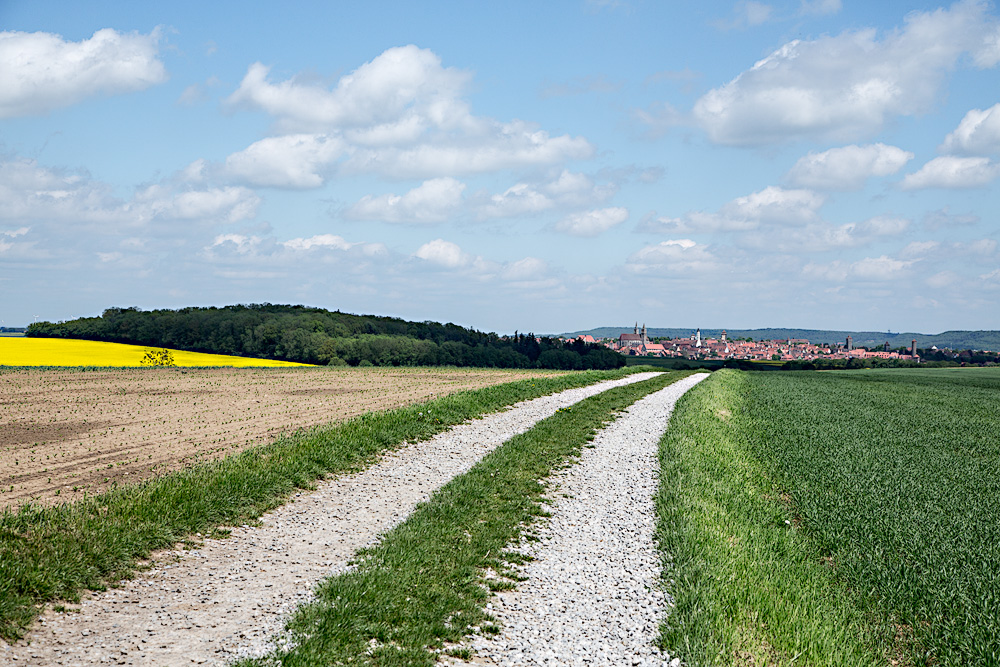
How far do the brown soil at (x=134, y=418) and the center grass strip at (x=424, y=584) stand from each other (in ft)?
25.2

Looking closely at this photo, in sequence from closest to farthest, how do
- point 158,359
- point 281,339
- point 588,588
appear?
point 588,588 → point 158,359 → point 281,339

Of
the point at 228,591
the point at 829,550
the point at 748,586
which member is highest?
the point at 228,591

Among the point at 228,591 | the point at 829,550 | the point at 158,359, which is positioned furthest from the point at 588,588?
the point at 158,359

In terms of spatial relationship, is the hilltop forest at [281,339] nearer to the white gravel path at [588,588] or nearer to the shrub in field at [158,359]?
the shrub in field at [158,359]

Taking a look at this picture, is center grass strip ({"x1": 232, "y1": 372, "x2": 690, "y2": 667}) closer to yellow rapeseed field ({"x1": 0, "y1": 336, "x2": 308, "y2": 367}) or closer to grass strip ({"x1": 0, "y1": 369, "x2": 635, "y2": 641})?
grass strip ({"x1": 0, "y1": 369, "x2": 635, "y2": 641})

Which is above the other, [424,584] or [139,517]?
[139,517]

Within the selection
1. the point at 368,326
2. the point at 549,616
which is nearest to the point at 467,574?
the point at 549,616

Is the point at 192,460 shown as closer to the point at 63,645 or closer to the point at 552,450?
the point at 552,450

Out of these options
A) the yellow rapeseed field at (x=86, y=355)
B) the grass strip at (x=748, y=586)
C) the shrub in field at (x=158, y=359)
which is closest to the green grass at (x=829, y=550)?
the grass strip at (x=748, y=586)

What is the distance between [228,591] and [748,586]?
246 inches

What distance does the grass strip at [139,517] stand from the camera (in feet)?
22.6

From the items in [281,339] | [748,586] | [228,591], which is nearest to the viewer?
[228,591]

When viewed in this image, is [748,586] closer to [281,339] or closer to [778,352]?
[281,339]

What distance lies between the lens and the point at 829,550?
34.5 ft
